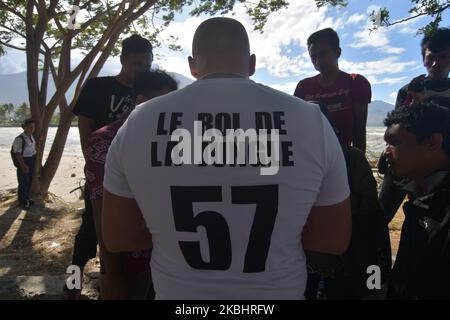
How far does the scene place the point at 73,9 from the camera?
783 cm

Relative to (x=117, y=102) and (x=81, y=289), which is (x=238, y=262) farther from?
(x=81, y=289)

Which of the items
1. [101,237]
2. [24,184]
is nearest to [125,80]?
[101,237]

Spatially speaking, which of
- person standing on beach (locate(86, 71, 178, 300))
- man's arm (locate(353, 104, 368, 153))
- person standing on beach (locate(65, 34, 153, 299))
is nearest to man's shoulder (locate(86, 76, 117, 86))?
person standing on beach (locate(65, 34, 153, 299))

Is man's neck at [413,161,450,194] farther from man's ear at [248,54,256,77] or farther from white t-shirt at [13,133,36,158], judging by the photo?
white t-shirt at [13,133,36,158]

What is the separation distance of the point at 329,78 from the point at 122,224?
6.99 feet

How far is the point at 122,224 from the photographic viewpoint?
1.21 m

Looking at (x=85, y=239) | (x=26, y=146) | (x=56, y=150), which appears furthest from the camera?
(x=56, y=150)

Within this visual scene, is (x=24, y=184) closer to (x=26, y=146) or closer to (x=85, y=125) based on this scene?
(x=26, y=146)

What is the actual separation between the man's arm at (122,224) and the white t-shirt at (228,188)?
0.04 meters

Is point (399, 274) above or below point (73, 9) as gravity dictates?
below

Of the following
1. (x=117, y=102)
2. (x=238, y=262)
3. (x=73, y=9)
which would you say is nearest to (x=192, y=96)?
(x=238, y=262)

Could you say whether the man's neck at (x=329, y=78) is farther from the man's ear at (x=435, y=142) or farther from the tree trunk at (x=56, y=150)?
the tree trunk at (x=56, y=150)

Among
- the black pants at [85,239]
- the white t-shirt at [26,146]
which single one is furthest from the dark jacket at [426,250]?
the white t-shirt at [26,146]
